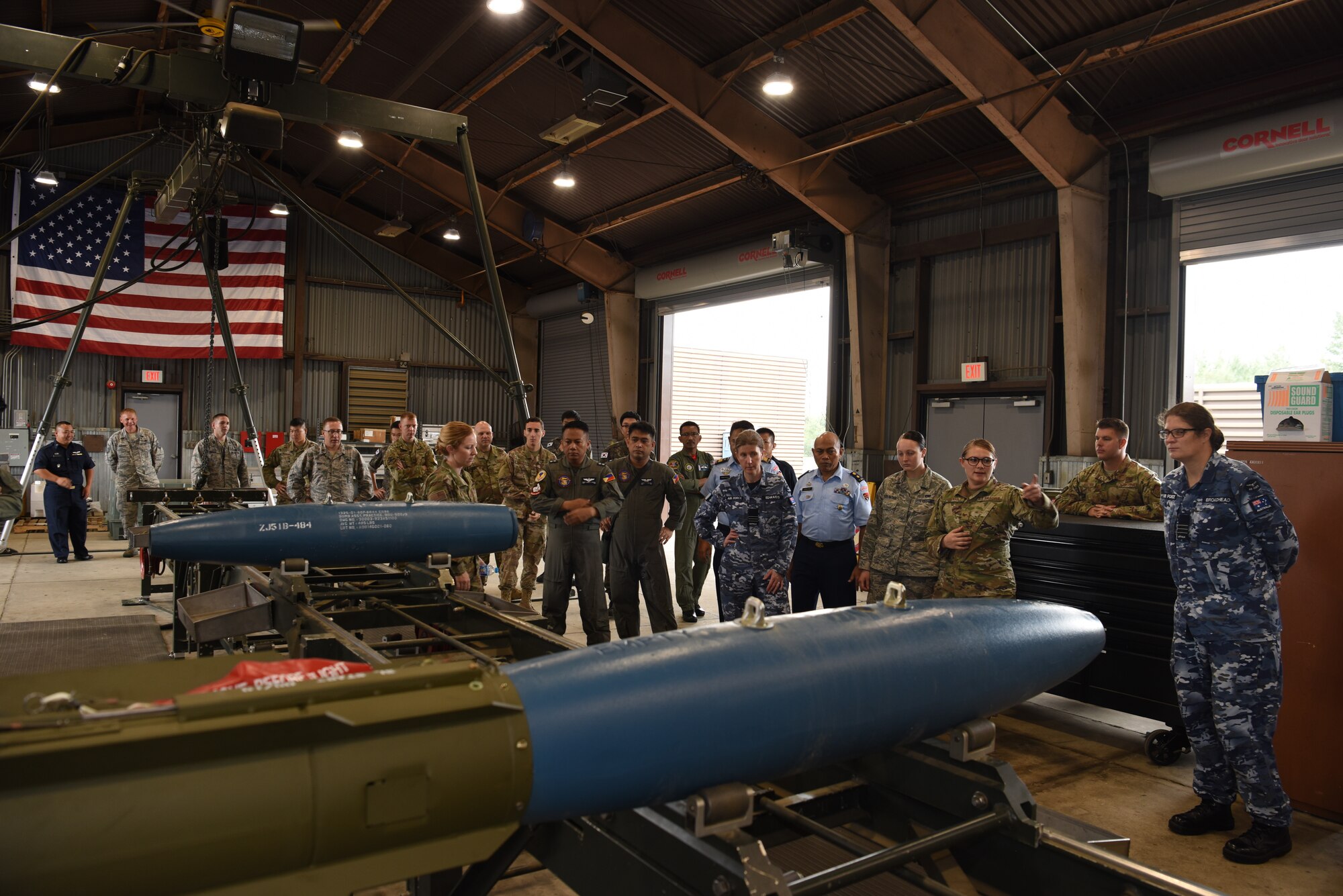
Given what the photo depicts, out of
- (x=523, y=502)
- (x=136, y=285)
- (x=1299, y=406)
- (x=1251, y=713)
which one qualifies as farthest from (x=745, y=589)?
(x=136, y=285)

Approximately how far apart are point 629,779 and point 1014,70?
8.49 m

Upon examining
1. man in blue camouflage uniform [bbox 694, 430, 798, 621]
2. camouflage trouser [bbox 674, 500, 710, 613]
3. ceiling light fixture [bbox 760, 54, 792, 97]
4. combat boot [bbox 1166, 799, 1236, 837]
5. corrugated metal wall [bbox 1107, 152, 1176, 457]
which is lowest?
combat boot [bbox 1166, 799, 1236, 837]

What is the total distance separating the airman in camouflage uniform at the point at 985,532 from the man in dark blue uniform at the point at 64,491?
9.97 meters

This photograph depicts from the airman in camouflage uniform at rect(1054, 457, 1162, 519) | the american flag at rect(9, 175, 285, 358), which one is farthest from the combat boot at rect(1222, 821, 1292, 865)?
the american flag at rect(9, 175, 285, 358)

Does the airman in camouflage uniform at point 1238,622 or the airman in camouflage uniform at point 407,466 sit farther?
the airman in camouflage uniform at point 407,466

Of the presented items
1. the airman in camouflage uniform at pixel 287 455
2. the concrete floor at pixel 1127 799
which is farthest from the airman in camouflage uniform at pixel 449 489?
the airman in camouflage uniform at pixel 287 455

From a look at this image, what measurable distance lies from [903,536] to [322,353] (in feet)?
49.4

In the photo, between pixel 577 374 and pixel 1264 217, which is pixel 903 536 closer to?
pixel 1264 217

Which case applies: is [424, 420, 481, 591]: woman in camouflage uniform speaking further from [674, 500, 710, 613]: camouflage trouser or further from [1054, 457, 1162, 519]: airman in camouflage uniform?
[1054, 457, 1162, 519]: airman in camouflage uniform

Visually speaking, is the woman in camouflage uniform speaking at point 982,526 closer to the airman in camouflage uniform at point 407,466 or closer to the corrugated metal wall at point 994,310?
the airman in camouflage uniform at point 407,466

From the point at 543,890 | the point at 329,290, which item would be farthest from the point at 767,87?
the point at 329,290

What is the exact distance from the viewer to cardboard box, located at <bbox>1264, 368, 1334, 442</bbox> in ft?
11.9

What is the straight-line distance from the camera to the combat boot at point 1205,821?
11.3ft

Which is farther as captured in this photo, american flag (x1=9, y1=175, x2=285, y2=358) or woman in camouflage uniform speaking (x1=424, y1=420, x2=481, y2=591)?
american flag (x1=9, y1=175, x2=285, y2=358)
